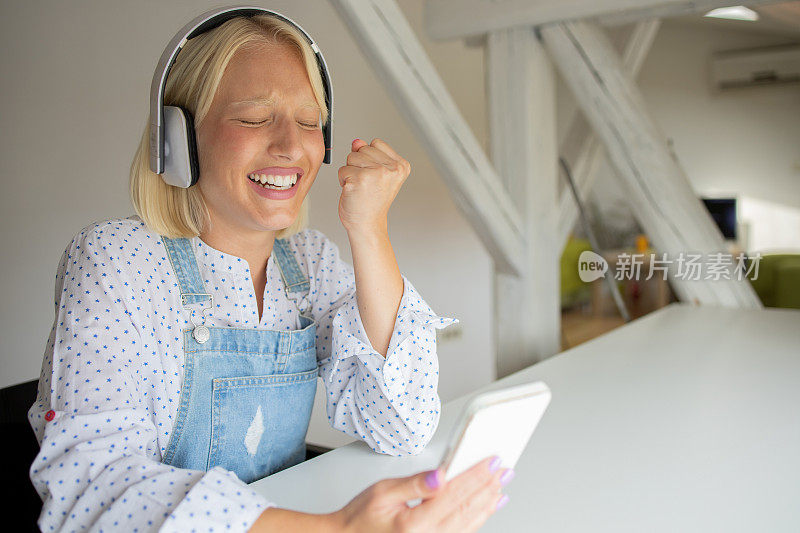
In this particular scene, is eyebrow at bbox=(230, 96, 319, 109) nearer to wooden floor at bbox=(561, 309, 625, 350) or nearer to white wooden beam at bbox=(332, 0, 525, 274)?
white wooden beam at bbox=(332, 0, 525, 274)

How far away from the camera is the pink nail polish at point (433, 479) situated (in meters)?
0.63

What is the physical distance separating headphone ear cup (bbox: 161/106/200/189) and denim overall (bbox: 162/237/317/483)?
101 mm

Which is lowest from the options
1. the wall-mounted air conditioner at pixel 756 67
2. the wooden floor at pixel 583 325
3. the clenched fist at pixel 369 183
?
the wooden floor at pixel 583 325

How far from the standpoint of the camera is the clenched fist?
1.02m

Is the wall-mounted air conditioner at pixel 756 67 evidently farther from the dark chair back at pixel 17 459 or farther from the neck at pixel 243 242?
the dark chair back at pixel 17 459

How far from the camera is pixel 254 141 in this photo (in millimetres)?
1087

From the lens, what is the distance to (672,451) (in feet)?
4.07

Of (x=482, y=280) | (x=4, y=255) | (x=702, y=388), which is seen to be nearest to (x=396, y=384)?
(x=702, y=388)

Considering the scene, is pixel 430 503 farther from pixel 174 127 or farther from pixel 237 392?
pixel 174 127

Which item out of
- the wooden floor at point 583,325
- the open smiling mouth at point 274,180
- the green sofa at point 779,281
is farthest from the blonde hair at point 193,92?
the wooden floor at point 583,325

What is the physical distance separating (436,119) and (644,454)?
3.61 ft

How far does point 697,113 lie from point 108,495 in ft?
27.5

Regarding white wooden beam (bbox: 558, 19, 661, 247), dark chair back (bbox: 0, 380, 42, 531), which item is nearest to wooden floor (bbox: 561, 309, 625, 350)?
white wooden beam (bbox: 558, 19, 661, 247)

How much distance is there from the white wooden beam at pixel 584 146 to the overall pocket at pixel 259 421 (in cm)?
197
